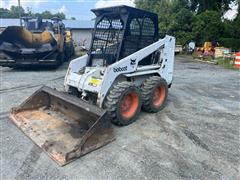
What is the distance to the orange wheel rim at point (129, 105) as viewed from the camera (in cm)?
494

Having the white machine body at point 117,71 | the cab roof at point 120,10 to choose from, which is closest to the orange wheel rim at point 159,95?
the white machine body at point 117,71

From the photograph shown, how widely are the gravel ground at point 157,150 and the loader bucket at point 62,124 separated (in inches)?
5.1

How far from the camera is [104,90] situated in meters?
4.66

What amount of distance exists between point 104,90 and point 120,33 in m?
1.42

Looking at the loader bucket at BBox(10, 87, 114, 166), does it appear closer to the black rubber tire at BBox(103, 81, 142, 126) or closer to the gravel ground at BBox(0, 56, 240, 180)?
the gravel ground at BBox(0, 56, 240, 180)

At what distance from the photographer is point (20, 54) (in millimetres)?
10867

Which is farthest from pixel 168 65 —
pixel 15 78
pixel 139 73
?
pixel 15 78

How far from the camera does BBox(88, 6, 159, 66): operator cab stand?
5.29 m

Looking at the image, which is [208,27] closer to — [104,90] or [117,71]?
[117,71]

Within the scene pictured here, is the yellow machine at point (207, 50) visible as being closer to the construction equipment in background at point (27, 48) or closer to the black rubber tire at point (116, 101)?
the construction equipment in background at point (27, 48)

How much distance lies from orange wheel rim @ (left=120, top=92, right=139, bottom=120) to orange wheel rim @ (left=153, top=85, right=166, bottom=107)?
0.82m

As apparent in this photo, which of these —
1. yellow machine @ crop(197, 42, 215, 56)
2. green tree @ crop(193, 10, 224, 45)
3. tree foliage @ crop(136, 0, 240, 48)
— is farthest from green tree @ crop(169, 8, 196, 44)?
yellow machine @ crop(197, 42, 215, 56)

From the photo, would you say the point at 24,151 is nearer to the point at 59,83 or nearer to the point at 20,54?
the point at 59,83

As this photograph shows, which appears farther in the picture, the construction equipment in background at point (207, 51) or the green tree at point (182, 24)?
the green tree at point (182, 24)
